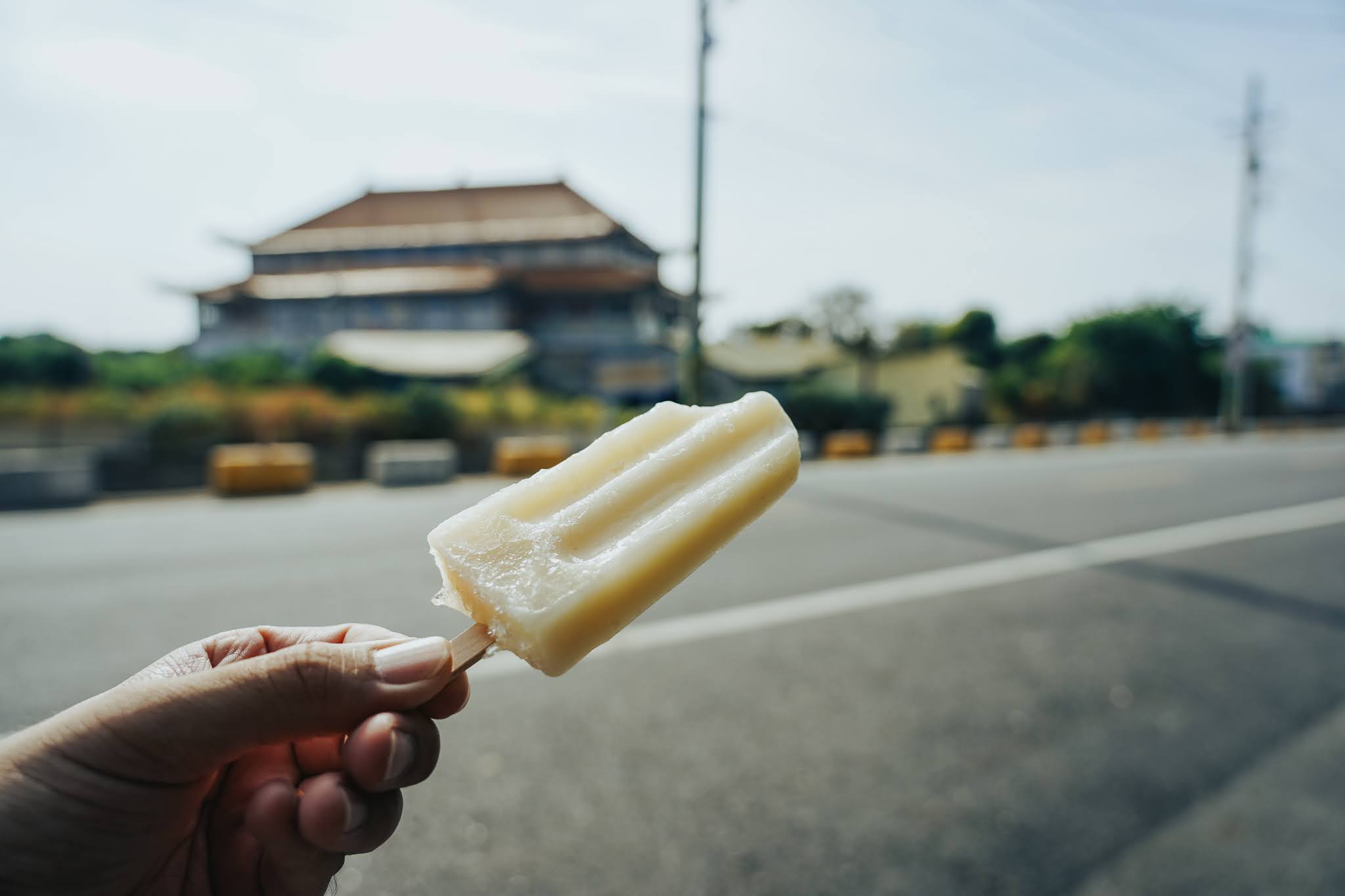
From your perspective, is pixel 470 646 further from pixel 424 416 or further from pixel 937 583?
pixel 424 416

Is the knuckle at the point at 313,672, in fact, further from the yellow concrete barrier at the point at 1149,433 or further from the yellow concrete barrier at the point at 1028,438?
the yellow concrete barrier at the point at 1149,433

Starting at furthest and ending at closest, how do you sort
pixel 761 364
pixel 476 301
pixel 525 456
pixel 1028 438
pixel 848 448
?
pixel 761 364
pixel 476 301
pixel 1028 438
pixel 848 448
pixel 525 456

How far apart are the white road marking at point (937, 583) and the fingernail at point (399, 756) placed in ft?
8.37

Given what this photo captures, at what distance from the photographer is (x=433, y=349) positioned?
32.3 m

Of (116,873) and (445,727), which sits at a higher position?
(116,873)

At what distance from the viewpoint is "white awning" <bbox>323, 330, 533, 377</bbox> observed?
29.7m

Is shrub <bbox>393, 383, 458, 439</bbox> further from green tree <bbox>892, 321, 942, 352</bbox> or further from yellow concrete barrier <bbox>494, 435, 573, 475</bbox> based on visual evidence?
green tree <bbox>892, 321, 942, 352</bbox>

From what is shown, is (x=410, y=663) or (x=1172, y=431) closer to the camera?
(x=410, y=663)

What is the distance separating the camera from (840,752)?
3.84 meters

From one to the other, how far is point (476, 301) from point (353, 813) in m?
→ 34.9

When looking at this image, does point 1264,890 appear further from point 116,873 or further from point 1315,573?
point 1315,573

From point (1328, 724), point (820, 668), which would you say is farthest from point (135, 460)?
point (1328, 724)

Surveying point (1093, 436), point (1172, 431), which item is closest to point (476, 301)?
point (1093, 436)

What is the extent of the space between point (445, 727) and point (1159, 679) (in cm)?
411
